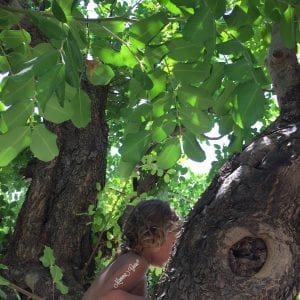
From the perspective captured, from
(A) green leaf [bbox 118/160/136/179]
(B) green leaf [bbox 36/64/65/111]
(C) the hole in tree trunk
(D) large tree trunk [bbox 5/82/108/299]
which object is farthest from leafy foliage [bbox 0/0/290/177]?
(D) large tree trunk [bbox 5/82/108/299]

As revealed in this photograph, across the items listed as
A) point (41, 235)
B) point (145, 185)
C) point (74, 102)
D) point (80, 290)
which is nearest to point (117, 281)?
point (74, 102)

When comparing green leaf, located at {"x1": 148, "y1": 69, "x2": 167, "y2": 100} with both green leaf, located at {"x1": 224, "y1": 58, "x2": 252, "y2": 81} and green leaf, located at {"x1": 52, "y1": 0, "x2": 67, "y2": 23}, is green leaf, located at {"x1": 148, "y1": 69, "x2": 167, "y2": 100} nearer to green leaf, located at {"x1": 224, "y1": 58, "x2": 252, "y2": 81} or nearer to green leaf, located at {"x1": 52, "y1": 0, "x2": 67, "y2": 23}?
green leaf, located at {"x1": 224, "y1": 58, "x2": 252, "y2": 81}

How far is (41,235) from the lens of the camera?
11.1 ft

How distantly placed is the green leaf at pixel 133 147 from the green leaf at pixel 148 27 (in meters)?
0.29

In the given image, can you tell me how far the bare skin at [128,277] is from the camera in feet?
5.99

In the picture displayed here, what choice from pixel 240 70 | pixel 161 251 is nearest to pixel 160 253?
pixel 161 251

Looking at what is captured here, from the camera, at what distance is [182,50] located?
1641 mm

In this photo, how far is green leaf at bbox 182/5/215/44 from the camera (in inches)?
54.4

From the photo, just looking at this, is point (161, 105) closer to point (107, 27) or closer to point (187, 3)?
point (107, 27)

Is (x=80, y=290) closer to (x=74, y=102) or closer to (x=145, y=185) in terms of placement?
(x=145, y=185)

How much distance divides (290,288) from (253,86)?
20.1 inches

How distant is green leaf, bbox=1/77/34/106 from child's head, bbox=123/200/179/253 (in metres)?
0.77

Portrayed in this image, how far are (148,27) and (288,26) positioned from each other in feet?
1.24

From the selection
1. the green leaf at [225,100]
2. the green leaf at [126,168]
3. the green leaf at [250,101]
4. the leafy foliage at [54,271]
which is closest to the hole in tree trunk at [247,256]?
the green leaf at [250,101]
